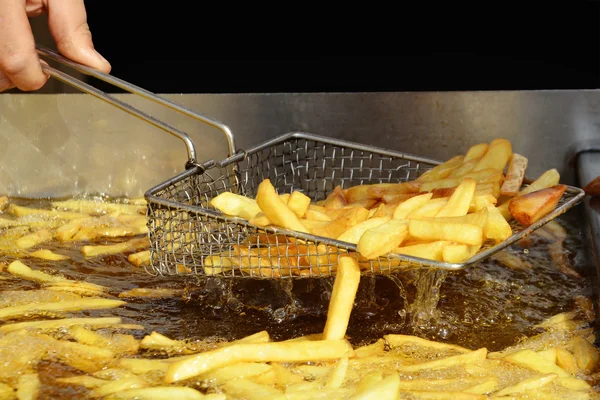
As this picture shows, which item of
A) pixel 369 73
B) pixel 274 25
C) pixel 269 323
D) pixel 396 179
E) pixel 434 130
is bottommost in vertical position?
pixel 269 323

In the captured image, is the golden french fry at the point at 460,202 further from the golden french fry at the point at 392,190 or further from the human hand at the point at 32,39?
the human hand at the point at 32,39

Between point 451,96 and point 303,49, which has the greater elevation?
point 303,49

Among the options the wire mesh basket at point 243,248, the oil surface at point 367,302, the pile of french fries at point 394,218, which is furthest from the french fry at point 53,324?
the pile of french fries at point 394,218

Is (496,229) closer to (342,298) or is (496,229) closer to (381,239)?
(381,239)

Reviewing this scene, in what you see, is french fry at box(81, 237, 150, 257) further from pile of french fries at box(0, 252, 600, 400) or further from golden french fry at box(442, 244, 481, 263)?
golden french fry at box(442, 244, 481, 263)

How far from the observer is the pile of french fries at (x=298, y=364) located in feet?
7.22

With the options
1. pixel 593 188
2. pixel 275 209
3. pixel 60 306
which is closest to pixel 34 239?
pixel 60 306

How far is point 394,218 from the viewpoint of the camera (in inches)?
105

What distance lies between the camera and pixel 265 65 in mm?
5777

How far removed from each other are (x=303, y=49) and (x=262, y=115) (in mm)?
1535

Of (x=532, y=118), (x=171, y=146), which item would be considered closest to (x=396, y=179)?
(x=532, y=118)

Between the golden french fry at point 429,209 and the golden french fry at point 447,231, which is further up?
the golden french fry at point 429,209

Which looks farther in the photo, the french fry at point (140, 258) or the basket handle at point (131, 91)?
the french fry at point (140, 258)

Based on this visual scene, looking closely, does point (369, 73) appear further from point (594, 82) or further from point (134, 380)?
point (134, 380)
